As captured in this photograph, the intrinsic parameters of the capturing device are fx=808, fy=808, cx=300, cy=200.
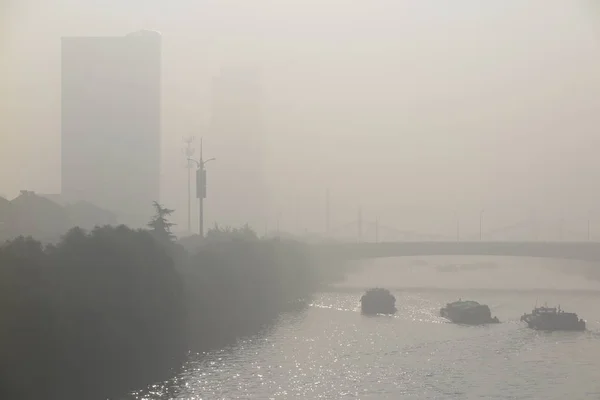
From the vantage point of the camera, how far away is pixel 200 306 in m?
31.5

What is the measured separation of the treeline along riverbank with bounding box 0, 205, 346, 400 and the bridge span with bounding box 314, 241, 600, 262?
2263 cm

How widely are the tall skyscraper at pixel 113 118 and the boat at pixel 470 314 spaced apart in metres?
30.3

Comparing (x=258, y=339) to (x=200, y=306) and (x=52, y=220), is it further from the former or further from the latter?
(x=52, y=220)

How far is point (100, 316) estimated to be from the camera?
2169 centimetres

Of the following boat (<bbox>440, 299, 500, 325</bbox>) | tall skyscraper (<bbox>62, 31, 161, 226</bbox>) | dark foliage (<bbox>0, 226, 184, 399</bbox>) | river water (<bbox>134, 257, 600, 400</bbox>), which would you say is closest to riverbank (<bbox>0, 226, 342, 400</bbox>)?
dark foliage (<bbox>0, 226, 184, 399</bbox>)

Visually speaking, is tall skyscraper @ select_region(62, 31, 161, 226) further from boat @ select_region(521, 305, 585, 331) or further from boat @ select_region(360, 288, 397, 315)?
boat @ select_region(521, 305, 585, 331)

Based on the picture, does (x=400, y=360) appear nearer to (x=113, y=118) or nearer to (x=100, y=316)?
(x=100, y=316)

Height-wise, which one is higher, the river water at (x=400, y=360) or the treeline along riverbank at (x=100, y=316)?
the treeline along riverbank at (x=100, y=316)

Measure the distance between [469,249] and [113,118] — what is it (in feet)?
92.5

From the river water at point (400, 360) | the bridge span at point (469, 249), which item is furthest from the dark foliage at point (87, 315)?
the bridge span at point (469, 249)

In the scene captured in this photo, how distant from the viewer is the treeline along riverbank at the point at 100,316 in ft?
61.9

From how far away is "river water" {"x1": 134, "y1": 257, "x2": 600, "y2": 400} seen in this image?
1997cm

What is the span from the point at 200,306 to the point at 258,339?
431 cm

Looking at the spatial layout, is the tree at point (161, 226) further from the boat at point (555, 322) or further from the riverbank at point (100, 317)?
the boat at point (555, 322)
